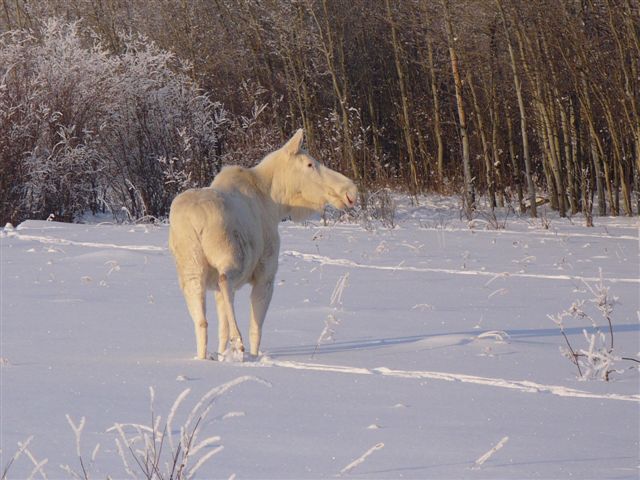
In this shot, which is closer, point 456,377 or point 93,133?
point 456,377

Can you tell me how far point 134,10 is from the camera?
35594 millimetres

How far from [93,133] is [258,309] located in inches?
647

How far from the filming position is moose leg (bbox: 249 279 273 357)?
6973mm

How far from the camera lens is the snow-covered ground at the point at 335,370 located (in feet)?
13.1

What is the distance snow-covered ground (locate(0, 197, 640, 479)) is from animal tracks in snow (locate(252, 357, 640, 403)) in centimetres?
2

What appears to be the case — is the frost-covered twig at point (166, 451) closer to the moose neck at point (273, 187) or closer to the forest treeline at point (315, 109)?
the moose neck at point (273, 187)

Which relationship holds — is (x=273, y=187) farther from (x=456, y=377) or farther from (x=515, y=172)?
(x=515, y=172)

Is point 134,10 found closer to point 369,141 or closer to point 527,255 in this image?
point 369,141

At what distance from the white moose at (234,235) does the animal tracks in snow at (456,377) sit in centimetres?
42

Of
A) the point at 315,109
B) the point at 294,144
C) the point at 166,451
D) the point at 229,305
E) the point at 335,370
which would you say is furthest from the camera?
the point at 315,109

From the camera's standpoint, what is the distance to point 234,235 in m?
6.71

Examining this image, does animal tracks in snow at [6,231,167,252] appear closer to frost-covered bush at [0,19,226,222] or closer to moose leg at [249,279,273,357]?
moose leg at [249,279,273,357]

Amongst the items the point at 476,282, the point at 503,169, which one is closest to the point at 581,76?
the point at 503,169

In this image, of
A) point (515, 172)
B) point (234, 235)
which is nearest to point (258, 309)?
point (234, 235)
